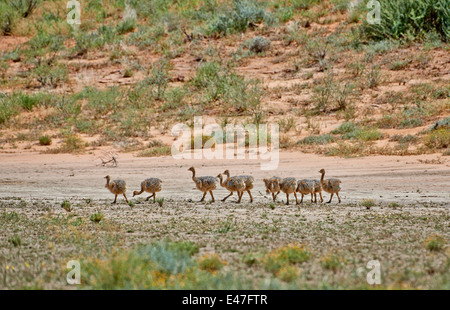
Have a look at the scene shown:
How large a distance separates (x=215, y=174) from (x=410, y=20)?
17598 mm

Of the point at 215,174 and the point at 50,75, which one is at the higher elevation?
the point at 50,75

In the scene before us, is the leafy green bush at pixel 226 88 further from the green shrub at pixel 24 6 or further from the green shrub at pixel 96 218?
the green shrub at pixel 24 6

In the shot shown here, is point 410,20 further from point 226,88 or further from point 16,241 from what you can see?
point 16,241

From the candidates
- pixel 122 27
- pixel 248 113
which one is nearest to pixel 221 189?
pixel 248 113

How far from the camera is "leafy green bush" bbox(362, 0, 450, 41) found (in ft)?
96.3

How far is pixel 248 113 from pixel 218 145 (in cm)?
371

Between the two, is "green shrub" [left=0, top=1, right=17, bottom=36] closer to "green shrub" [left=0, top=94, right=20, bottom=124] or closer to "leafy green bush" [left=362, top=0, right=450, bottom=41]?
"green shrub" [left=0, top=94, right=20, bottom=124]

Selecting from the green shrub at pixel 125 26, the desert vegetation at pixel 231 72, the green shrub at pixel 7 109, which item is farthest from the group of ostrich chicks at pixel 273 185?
the green shrub at pixel 125 26

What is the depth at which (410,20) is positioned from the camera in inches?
1203

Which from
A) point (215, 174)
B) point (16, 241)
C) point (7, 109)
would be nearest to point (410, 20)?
point (215, 174)

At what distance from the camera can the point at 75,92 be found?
3056 centimetres

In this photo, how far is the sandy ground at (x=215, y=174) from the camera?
15.8 metres

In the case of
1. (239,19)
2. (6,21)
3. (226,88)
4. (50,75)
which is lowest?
(226,88)

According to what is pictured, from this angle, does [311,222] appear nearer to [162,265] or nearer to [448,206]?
[448,206]
